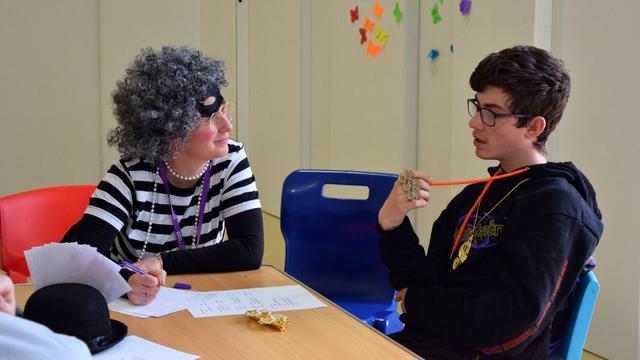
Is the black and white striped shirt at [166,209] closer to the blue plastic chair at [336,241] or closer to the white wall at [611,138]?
the blue plastic chair at [336,241]

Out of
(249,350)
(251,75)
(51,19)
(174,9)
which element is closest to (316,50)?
(251,75)

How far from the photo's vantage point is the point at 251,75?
7199 mm

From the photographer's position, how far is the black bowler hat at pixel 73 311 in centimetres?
107

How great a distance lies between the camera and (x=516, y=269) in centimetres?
142

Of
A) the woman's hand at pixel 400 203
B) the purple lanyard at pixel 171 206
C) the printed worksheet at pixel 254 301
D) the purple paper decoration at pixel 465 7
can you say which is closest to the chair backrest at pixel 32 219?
the purple lanyard at pixel 171 206

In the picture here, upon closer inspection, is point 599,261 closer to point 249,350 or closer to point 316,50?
point 249,350

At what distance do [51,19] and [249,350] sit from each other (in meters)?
2.76

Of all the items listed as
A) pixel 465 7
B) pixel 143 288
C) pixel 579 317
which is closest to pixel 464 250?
pixel 579 317

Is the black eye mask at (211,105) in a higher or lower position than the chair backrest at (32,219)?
higher

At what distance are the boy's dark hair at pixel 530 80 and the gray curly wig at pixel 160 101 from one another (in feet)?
2.81

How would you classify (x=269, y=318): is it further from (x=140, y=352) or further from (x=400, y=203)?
(x=400, y=203)

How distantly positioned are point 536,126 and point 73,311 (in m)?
1.15

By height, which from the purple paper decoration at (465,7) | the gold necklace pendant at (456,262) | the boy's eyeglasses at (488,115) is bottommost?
the gold necklace pendant at (456,262)

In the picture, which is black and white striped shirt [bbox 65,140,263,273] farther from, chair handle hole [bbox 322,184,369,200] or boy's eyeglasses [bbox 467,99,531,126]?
chair handle hole [bbox 322,184,369,200]
